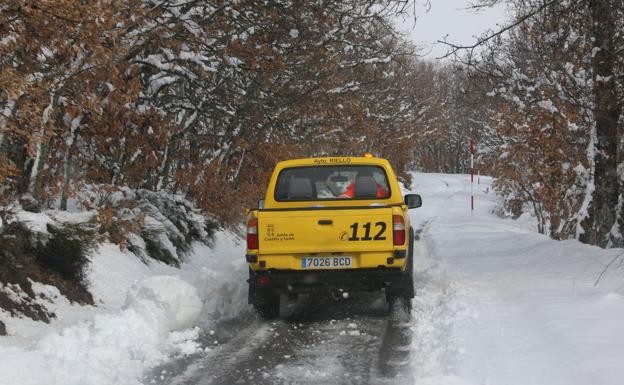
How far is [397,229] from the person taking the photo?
7539mm

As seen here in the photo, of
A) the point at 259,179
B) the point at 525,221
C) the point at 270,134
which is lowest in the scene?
the point at 525,221

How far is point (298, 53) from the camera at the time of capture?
596 inches

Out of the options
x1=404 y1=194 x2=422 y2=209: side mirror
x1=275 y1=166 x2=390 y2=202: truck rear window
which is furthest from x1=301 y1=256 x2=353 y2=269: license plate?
x1=404 y1=194 x2=422 y2=209: side mirror

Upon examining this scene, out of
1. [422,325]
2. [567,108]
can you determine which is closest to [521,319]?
[422,325]

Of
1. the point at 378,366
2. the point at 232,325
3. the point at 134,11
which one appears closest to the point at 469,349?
the point at 378,366

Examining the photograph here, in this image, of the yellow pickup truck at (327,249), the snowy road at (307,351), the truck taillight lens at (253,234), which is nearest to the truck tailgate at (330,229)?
the yellow pickup truck at (327,249)

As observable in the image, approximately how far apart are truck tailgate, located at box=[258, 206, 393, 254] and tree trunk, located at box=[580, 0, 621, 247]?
5.75 m

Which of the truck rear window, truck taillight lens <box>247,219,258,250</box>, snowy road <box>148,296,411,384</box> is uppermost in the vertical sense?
the truck rear window

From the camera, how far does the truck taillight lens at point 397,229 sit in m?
7.53

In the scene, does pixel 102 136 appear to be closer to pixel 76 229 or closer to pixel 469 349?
pixel 76 229

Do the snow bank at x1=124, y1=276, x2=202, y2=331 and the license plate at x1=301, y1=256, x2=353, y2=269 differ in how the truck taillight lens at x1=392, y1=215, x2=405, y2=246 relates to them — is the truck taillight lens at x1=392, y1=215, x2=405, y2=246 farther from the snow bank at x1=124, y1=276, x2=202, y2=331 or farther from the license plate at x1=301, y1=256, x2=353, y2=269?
the snow bank at x1=124, y1=276, x2=202, y2=331

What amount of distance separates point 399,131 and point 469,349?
37.8 metres

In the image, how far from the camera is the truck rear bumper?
761 cm

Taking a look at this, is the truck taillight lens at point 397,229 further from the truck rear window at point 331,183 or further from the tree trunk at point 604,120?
the tree trunk at point 604,120
